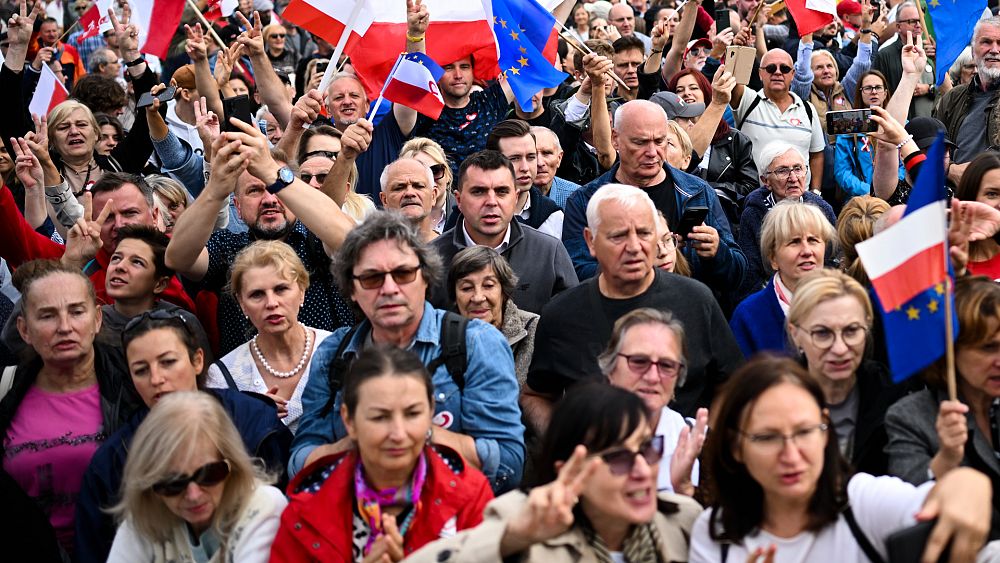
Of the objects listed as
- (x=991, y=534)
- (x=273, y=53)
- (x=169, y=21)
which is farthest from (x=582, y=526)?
(x=273, y=53)

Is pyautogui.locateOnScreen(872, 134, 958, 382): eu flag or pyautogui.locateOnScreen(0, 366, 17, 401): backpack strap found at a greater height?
pyautogui.locateOnScreen(872, 134, 958, 382): eu flag

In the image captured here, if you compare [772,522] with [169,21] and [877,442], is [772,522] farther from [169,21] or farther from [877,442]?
[169,21]

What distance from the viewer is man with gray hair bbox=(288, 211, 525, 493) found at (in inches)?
178

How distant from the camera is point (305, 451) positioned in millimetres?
4516

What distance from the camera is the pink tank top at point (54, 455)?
493 cm

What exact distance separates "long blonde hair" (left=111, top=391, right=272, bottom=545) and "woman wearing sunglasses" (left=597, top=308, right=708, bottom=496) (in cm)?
132

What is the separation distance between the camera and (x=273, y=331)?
5348 mm

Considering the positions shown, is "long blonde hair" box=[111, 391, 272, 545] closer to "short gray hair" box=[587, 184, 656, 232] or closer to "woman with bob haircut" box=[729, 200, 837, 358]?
"short gray hair" box=[587, 184, 656, 232]

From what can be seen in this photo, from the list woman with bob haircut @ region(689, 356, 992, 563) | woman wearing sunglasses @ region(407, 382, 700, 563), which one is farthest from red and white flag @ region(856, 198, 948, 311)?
woman wearing sunglasses @ region(407, 382, 700, 563)

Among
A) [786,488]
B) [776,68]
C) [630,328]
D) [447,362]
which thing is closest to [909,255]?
[786,488]

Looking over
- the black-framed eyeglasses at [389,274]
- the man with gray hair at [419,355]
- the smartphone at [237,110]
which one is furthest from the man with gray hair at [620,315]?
the smartphone at [237,110]

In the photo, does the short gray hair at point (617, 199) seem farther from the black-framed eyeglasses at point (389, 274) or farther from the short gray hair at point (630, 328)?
the black-framed eyeglasses at point (389, 274)

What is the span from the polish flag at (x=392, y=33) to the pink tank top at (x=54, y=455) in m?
3.14

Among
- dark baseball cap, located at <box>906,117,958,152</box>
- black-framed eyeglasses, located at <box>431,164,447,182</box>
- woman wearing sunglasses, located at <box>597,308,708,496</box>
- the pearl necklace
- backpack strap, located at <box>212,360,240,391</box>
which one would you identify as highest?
dark baseball cap, located at <box>906,117,958,152</box>
